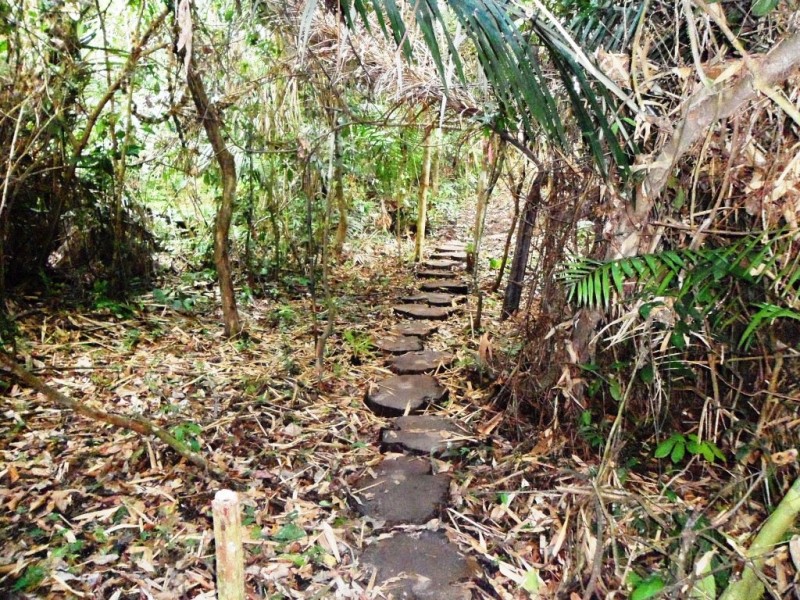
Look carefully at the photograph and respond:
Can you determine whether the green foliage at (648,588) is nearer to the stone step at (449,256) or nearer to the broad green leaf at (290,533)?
the broad green leaf at (290,533)

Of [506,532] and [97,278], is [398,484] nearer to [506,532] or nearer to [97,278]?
[506,532]

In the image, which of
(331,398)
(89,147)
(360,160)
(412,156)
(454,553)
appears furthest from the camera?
(412,156)

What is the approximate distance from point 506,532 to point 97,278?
3461 mm

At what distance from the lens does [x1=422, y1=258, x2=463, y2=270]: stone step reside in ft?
21.0

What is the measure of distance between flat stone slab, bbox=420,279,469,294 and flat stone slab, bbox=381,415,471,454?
2692mm

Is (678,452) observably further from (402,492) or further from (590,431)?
(402,492)

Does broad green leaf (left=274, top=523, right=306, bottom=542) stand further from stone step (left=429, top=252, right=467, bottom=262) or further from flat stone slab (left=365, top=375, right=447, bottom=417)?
stone step (left=429, top=252, right=467, bottom=262)

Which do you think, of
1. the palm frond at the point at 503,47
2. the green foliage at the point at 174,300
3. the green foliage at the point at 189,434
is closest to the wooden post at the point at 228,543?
the green foliage at the point at 189,434

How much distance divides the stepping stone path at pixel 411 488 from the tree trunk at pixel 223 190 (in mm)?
1118

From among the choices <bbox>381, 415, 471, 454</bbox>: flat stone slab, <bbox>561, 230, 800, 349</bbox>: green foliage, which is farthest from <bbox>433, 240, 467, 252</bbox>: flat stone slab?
<bbox>561, 230, 800, 349</bbox>: green foliage

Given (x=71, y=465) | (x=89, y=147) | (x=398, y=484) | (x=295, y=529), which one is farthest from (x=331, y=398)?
(x=89, y=147)

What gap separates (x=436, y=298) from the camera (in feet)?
16.8

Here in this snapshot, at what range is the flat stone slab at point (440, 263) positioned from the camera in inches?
253

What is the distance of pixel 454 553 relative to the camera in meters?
1.92
